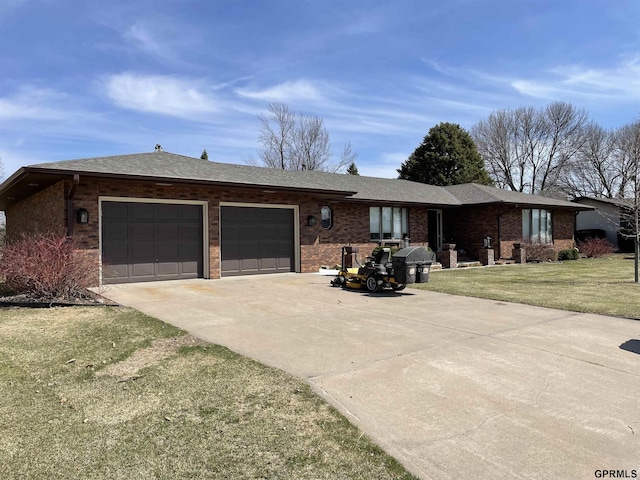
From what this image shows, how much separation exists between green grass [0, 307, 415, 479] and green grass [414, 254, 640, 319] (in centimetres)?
690

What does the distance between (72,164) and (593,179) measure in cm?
4642

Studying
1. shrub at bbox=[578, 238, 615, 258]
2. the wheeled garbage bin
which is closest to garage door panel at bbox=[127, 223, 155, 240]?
the wheeled garbage bin

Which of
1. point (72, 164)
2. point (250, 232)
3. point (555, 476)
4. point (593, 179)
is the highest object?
point (593, 179)

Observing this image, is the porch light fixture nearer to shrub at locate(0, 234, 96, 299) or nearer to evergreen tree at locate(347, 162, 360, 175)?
shrub at locate(0, 234, 96, 299)

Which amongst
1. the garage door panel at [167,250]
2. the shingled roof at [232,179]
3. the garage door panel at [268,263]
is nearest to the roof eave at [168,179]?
the shingled roof at [232,179]

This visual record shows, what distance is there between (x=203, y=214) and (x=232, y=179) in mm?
1438

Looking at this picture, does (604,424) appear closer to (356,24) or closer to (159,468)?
(159,468)

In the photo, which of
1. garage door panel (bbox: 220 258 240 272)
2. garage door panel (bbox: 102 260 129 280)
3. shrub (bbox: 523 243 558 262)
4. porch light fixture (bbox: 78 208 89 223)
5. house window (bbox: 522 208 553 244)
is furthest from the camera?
house window (bbox: 522 208 553 244)

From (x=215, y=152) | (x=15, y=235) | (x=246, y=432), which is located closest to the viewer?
(x=246, y=432)

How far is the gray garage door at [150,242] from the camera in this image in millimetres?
11914

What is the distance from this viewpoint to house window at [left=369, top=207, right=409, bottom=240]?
751 inches

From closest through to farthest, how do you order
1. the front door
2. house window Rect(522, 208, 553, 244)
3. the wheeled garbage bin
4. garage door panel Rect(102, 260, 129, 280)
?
1. the wheeled garbage bin
2. garage door panel Rect(102, 260, 129, 280)
3. the front door
4. house window Rect(522, 208, 553, 244)

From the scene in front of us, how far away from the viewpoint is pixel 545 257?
21.8 meters

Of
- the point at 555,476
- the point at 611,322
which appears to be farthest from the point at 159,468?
the point at 611,322
